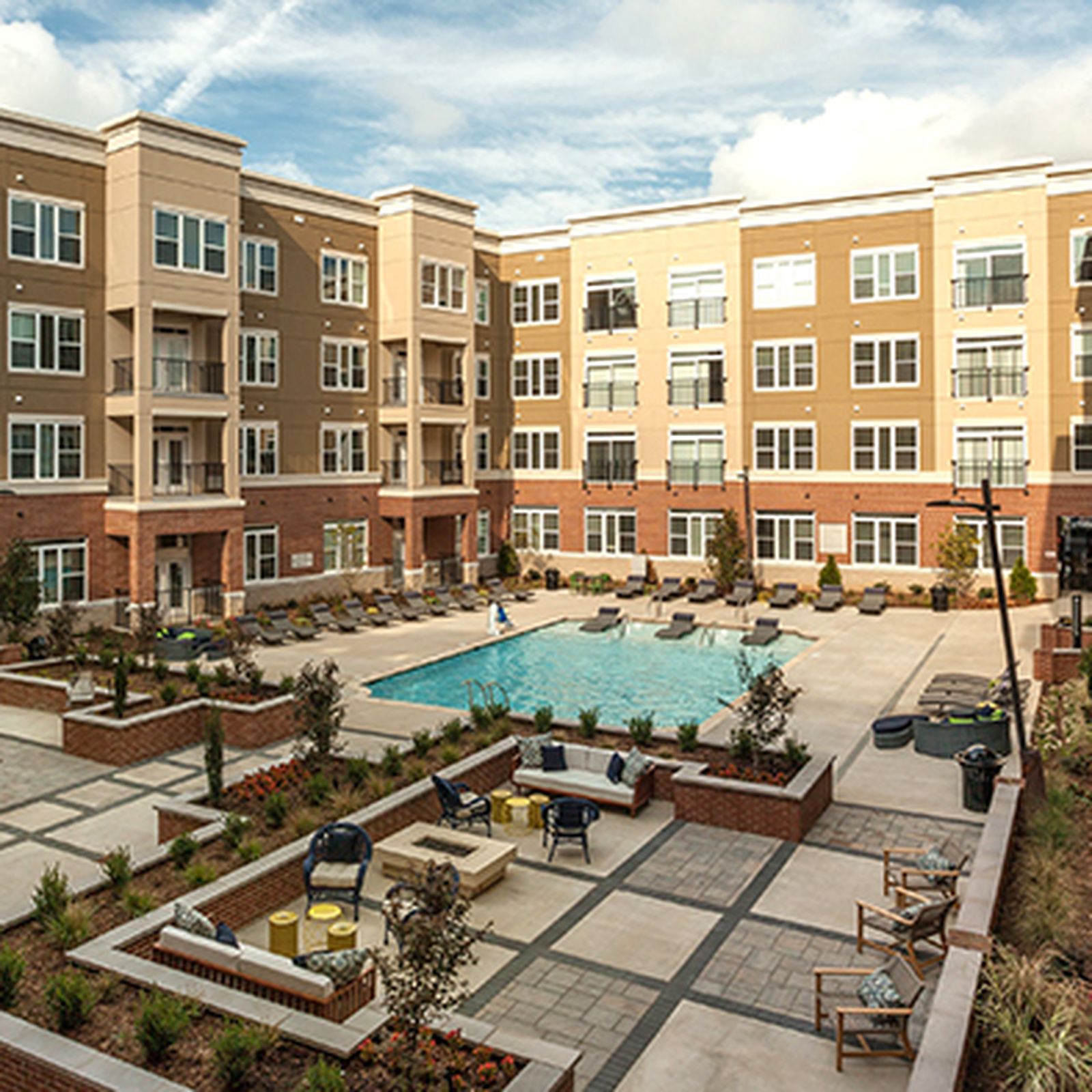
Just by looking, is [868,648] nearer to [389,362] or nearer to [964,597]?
[964,597]

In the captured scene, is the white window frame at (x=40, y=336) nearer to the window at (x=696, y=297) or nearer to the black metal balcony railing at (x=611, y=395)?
the black metal balcony railing at (x=611, y=395)

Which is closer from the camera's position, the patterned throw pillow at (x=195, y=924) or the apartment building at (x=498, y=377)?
the patterned throw pillow at (x=195, y=924)

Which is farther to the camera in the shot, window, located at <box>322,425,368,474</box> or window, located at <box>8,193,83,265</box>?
window, located at <box>322,425,368,474</box>

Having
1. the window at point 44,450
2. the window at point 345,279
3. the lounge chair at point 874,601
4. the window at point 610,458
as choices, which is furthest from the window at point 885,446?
the window at point 44,450

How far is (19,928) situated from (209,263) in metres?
24.5

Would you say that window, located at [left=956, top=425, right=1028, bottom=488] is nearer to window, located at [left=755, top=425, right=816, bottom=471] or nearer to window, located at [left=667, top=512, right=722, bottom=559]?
window, located at [left=755, top=425, right=816, bottom=471]

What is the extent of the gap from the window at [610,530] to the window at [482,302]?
9.48 m

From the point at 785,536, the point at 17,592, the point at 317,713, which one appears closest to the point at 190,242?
the point at 17,592

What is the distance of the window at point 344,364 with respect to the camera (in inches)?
1474

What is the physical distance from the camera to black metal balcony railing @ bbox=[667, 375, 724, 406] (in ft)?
133

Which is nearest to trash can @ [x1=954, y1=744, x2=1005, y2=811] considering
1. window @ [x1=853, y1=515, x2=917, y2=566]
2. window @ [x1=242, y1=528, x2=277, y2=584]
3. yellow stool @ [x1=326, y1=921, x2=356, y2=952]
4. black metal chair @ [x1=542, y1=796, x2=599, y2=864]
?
black metal chair @ [x1=542, y1=796, x2=599, y2=864]

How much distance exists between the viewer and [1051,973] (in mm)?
9000

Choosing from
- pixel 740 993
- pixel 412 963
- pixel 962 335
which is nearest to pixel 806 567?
pixel 962 335

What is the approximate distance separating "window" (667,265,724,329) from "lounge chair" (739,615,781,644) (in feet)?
47.5
